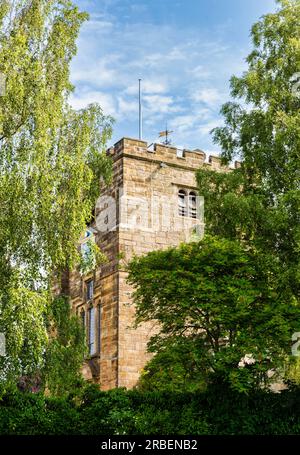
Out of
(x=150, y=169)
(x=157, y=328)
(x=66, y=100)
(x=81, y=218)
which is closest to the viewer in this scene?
(x=81, y=218)

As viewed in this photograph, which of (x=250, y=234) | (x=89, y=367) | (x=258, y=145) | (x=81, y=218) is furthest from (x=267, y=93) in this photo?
(x=89, y=367)

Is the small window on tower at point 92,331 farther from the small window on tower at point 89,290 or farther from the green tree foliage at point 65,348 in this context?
the green tree foliage at point 65,348

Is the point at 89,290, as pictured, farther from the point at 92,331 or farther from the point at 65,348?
the point at 65,348

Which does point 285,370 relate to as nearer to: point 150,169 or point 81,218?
point 81,218

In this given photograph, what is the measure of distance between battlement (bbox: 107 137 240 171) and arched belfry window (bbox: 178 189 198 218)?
3.48 feet

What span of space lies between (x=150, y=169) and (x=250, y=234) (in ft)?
28.5

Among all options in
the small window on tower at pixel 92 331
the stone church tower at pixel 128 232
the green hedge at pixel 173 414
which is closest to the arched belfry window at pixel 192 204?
the stone church tower at pixel 128 232

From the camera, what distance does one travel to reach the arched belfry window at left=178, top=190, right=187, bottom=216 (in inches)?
1145

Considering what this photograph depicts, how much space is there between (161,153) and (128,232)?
3.64m

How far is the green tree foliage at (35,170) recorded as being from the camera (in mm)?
16688

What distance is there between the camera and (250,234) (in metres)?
20.9

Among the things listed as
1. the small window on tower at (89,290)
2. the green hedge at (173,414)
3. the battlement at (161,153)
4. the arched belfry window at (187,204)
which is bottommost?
the green hedge at (173,414)

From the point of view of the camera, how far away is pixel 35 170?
17438 mm

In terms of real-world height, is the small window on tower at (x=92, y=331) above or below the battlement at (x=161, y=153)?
below
